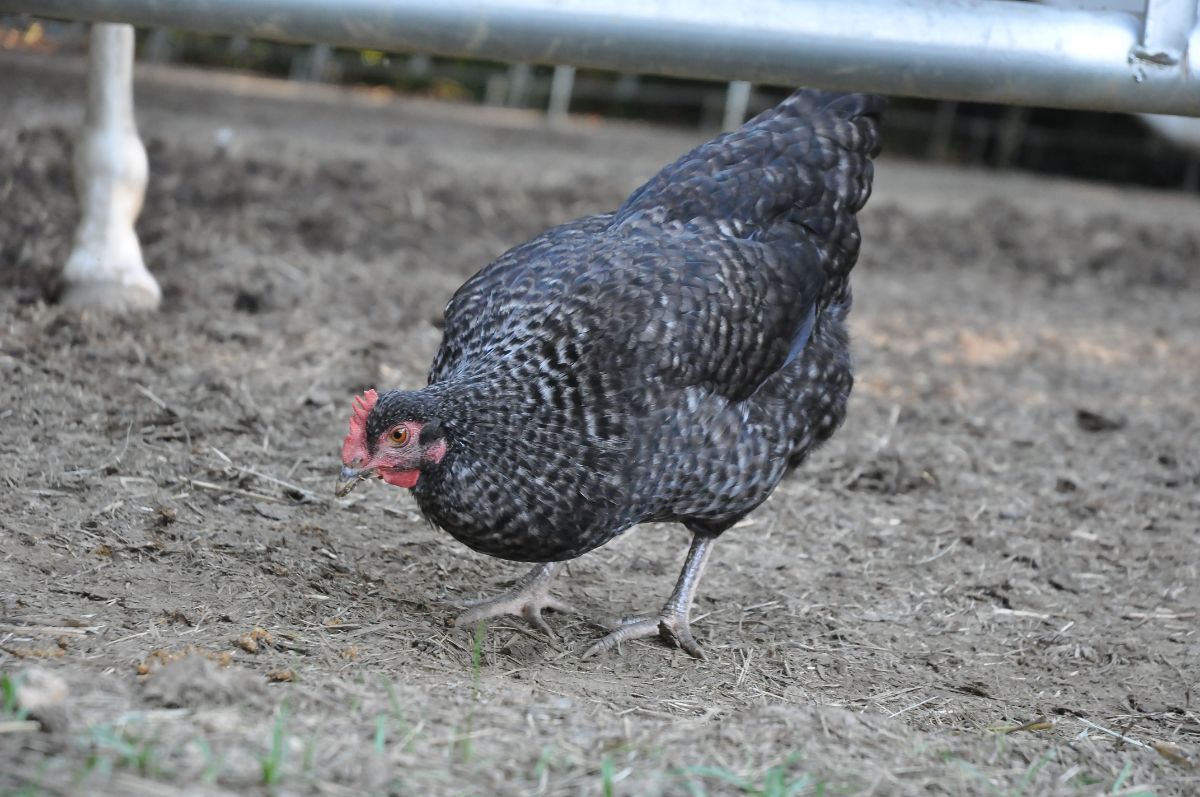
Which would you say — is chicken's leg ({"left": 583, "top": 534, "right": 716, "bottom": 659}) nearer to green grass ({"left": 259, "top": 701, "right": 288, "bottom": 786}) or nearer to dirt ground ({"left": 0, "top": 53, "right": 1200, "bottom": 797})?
dirt ground ({"left": 0, "top": 53, "right": 1200, "bottom": 797})

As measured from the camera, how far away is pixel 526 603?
402cm

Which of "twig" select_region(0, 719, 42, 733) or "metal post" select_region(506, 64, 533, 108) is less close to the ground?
"metal post" select_region(506, 64, 533, 108)

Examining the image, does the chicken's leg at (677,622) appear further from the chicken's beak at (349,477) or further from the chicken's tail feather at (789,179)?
the chicken's tail feather at (789,179)

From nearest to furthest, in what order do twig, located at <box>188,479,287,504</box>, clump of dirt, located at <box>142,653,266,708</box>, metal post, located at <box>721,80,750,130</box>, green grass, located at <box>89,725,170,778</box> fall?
green grass, located at <box>89,725,170,778</box> < clump of dirt, located at <box>142,653,266,708</box> < twig, located at <box>188,479,287,504</box> < metal post, located at <box>721,80,750,130</box>

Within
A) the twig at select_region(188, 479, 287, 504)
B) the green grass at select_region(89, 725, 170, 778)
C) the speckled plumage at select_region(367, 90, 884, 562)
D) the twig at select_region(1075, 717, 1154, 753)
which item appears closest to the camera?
the green grass at select_region(89, 725, 170, 778)

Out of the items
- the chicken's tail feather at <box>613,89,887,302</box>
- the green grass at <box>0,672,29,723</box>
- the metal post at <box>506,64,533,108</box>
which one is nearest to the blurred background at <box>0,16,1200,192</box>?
the metal post at <box>506,64,533,108</box>

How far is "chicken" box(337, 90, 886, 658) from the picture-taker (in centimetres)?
336

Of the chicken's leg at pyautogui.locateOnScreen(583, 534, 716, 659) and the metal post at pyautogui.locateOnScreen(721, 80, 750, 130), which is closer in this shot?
the chicken's leg at pyautogui.locateOnScreen(583, 534, 716, 659)

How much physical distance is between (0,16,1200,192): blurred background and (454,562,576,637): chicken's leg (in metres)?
10.9

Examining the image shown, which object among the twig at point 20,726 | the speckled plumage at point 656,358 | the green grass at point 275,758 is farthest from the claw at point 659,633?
the twig at point 20,726

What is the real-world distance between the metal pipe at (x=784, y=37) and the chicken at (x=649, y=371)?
2.47 ft

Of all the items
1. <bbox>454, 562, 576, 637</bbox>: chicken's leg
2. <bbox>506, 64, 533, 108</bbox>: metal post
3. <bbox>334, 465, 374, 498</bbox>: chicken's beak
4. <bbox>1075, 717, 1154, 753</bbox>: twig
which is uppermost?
<bbox>506, 64, 533, 108</bbox>: metal post

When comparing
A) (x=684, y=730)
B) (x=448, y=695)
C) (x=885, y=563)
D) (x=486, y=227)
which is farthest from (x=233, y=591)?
(x=486, y=227)

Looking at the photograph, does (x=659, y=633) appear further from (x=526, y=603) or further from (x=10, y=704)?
(x=10, y=704)
